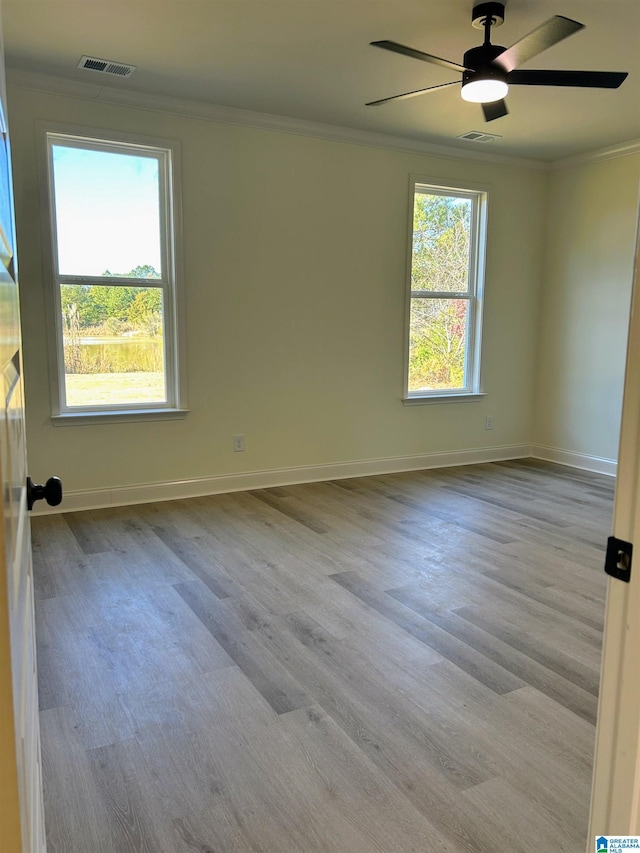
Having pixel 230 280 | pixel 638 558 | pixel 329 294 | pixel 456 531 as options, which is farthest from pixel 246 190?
pixel 638 558

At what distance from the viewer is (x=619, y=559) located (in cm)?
88

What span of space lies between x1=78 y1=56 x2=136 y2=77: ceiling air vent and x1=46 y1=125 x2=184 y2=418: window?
45 centimetres

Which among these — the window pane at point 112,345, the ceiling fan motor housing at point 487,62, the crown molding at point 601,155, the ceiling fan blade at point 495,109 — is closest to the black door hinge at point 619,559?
the ceiling fan motor housing at point 487,62

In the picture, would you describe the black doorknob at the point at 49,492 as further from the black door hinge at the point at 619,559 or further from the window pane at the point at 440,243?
the window pane at the point at 440,243

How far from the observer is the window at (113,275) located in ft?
13.4

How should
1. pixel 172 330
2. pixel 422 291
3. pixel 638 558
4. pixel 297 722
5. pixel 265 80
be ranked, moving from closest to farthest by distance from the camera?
pixel 638 558, pixel 297 722, pixel 265 80, pixel 172 330, pixel 422 291

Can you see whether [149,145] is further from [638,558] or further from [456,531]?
[638,558]

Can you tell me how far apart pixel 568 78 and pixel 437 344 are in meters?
2.89

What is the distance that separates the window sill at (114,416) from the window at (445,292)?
84.8 inches

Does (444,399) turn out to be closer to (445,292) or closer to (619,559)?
(445,292)

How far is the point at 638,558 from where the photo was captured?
2.78 ft

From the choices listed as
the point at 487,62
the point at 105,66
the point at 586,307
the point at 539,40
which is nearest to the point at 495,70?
the point at 487,62

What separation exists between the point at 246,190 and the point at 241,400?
1.57 m

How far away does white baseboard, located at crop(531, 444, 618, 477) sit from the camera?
5.61 metres
